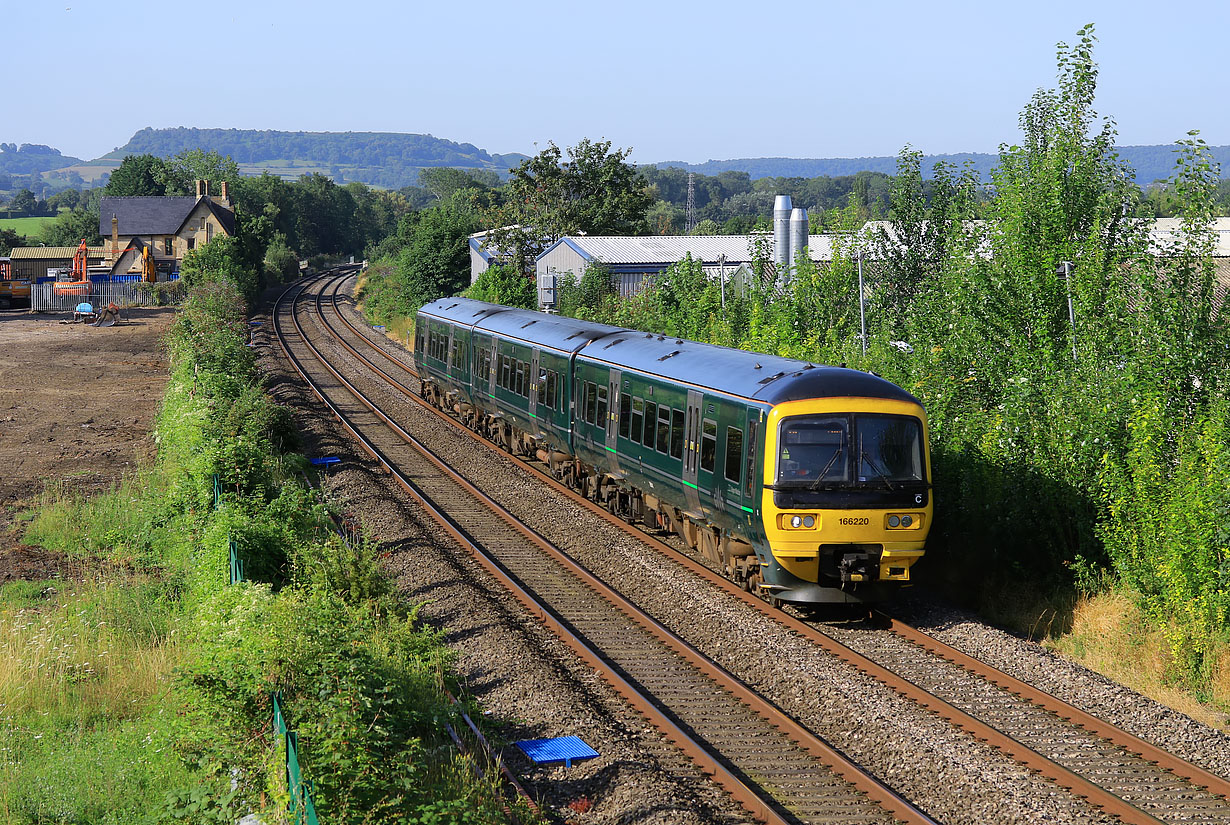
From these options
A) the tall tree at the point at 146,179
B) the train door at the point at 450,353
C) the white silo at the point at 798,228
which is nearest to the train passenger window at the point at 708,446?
the train door at the point at 450,353

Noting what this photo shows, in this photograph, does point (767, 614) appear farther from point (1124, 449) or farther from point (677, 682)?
point (1124, 449)

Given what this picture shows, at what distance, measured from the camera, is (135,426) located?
29.6m

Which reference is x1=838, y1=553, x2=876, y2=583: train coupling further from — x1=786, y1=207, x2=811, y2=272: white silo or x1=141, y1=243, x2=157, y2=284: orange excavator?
x1=141, y1=243, x2=157, y2=284: orange excavator

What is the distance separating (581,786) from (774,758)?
176cm

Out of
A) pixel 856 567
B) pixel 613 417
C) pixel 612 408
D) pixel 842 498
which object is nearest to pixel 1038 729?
pixel 856 567

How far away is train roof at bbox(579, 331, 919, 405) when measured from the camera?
13.6 metres

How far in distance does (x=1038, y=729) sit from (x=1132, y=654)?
3.14m

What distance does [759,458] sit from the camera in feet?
44.7

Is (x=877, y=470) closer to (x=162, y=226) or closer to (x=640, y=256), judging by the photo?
(x=640, y=256)

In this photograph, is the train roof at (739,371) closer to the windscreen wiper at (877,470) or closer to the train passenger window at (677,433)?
the train passenger window at (677,433)

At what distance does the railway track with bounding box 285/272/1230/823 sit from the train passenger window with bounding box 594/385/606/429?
6.22 metres

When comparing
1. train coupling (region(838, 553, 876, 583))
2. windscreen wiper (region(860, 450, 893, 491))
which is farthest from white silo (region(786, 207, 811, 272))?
train coupling (region(838, 553, 876, 583))

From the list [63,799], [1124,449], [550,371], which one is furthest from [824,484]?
[550,371]

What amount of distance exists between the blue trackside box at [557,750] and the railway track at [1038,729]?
11.2 feet
